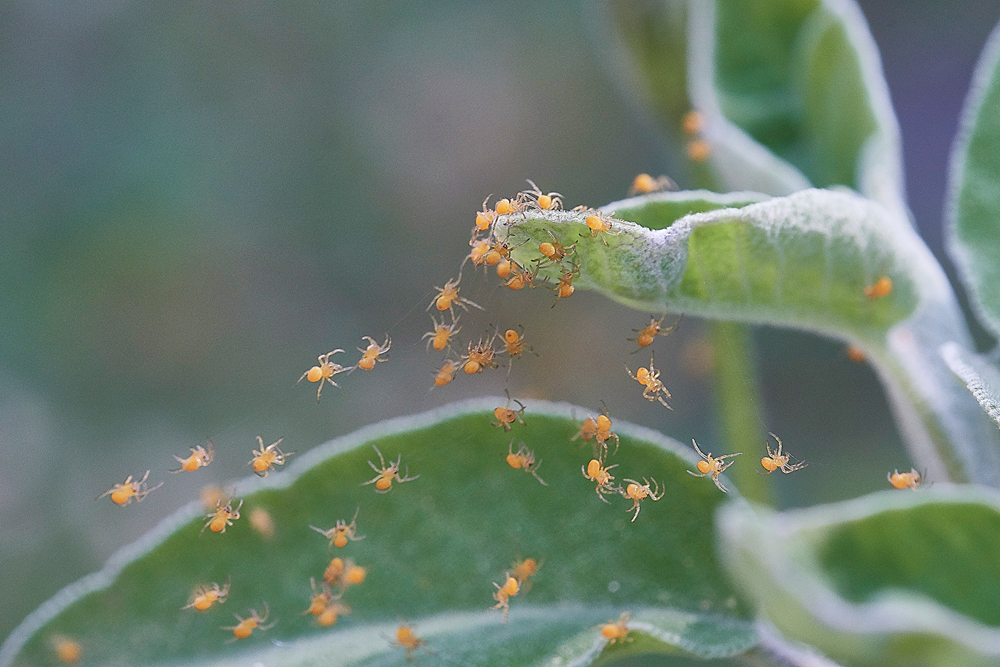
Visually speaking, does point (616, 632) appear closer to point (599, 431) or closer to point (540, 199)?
point (599, 431)


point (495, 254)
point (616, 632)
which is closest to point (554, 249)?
point (495, 254)

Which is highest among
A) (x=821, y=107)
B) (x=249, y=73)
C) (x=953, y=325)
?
(x=249, y=73)

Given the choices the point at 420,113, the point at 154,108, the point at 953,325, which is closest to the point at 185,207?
the point at 154,108

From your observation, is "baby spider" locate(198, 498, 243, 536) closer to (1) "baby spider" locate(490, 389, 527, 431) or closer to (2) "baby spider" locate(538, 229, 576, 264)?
(1) "baby spider" locate(490, 389, 527, 431)

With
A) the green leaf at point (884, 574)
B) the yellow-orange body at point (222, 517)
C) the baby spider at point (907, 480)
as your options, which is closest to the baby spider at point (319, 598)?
the yellow-orange body at point (222, 517)

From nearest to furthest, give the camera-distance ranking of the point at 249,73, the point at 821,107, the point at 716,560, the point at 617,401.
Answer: the point at 716,560 → the point at 821,107 → the point at 617,401 → the point at 249,73

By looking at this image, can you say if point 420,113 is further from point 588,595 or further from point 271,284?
point 588,595
